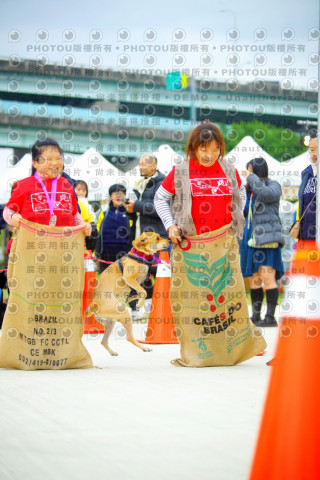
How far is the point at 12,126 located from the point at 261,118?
793 inches

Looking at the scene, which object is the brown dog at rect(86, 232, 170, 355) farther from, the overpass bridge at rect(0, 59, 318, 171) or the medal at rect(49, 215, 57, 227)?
the overpass bridge at rect(0, 59, 318, 171)

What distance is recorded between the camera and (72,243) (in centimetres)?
804

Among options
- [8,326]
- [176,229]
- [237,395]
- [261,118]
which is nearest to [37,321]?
[8,326]

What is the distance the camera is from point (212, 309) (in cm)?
794

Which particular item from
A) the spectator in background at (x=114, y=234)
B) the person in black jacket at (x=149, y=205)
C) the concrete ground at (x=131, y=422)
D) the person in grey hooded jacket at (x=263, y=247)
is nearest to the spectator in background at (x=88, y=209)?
the spectator in background at (x=114, y=234)

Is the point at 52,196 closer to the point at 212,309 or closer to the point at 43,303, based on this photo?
the point at 43,303

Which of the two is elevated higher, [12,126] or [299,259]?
[12,126]

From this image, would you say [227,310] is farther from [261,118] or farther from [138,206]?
[261,118]

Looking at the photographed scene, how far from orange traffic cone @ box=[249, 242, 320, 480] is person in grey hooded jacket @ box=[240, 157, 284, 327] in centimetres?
861

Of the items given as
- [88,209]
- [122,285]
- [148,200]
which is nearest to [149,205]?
[148,200]

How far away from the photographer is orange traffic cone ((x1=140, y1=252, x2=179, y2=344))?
10.4m

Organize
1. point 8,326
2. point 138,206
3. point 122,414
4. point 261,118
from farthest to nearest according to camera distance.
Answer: point 261,118 < point 138,206 < point 8,326 < point 122,414

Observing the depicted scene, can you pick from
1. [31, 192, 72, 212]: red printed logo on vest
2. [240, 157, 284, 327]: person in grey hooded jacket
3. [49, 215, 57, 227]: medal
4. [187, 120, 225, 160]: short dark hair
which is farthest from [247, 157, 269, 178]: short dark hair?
[49, 215, 57, 227]: medal

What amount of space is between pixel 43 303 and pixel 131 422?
9.72ft
